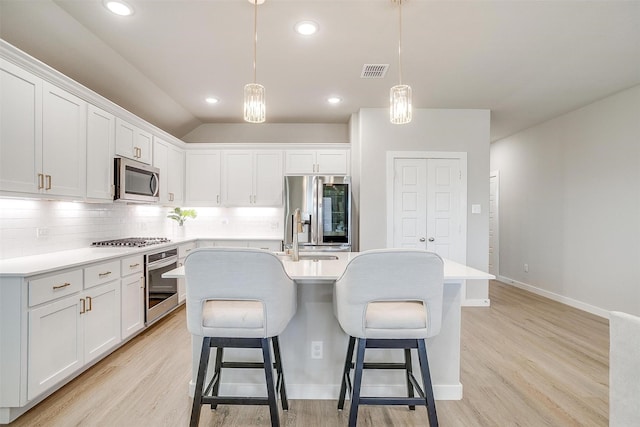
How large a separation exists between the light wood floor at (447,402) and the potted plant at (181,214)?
68.9 inches

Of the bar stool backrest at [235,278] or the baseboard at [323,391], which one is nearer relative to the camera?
the bar stool backrest at [235,278]

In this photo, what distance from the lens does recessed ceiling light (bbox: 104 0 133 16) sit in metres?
2.17

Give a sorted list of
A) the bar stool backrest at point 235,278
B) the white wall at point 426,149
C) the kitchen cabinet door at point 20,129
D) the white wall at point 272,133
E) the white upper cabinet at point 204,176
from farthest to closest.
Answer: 1. the white wall at point 272,133
2. the white upper cabinet at point 204,176
3. the white wall at point 426,149
4. the kitchen cabinet door at point 20,129
5. the bar stool backrest at point 235,278

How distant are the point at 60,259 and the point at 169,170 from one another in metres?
2.11

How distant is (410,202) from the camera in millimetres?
4293

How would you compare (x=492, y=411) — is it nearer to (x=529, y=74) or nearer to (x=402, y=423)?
(x=402, y=423)

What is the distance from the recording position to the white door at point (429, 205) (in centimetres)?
428

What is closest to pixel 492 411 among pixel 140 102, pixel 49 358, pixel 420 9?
pixel 420 9

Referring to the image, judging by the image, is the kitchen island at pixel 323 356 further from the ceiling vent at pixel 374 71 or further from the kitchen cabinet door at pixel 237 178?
the kitchen cabinet door at pixel 237 178

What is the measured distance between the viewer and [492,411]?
6.54 feet

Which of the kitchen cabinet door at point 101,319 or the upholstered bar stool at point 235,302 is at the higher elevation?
the upholstered bar stool at point 235,302

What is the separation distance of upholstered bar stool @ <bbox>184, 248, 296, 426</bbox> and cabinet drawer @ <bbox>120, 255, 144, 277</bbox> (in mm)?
1656

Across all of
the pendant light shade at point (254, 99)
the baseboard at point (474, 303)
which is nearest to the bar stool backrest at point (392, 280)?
the pendant light shade at point (254, 99)

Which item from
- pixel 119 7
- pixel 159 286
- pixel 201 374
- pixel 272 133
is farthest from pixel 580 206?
pixel 119 7
